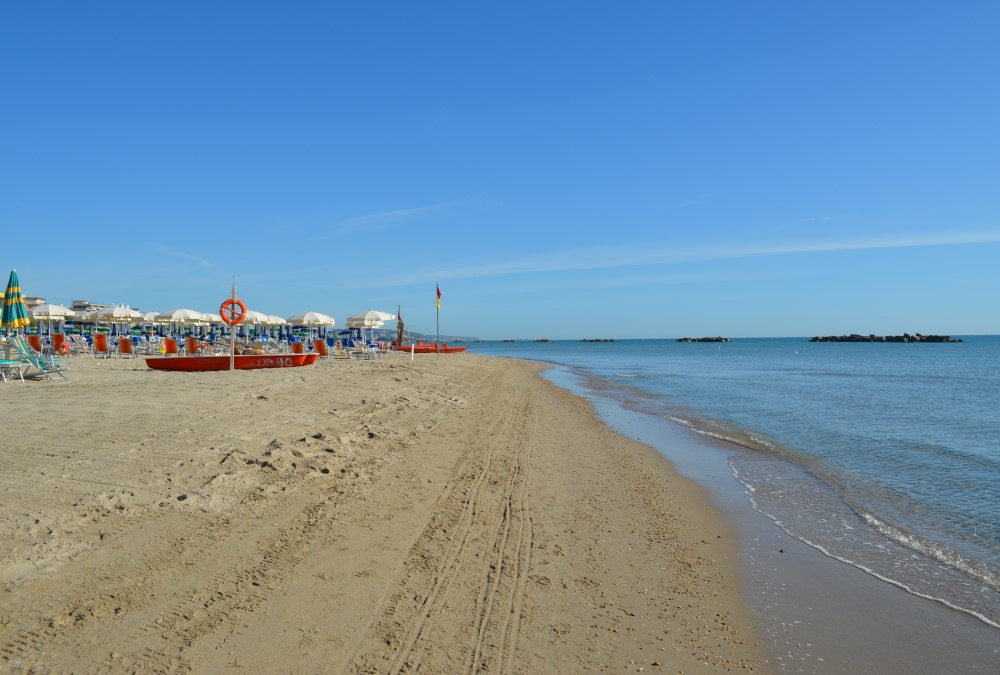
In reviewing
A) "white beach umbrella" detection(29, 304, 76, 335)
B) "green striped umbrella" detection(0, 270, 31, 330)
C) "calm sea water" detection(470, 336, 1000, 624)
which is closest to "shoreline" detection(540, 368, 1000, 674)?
"calm sea water" detection(470, 336, 1000, 624)

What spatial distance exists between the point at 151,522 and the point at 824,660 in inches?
182

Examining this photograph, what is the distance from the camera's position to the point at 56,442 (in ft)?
20.8

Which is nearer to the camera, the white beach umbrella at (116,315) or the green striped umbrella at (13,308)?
the green striped umbrella at (13,308)

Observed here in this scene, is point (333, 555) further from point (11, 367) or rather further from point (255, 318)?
point (255, 318)

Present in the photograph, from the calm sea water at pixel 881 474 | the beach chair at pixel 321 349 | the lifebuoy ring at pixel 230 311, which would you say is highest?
the lifebuoy ring at pixel 230 311

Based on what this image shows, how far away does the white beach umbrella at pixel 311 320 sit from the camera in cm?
3212

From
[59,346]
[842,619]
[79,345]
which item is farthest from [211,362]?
[842,619]

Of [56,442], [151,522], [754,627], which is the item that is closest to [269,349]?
[56,442]

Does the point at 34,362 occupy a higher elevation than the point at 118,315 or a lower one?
lower

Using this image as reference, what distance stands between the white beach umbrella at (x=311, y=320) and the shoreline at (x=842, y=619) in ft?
94.1

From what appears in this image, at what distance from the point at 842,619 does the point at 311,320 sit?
101 feet

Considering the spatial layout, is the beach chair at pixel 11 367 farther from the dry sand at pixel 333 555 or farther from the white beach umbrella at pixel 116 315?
the white beach umbrella at pixel 116 315

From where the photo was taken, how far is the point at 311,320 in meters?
32.1

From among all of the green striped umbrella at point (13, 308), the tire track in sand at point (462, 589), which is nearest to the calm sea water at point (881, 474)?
the tire track in sand at point (462, 589)
